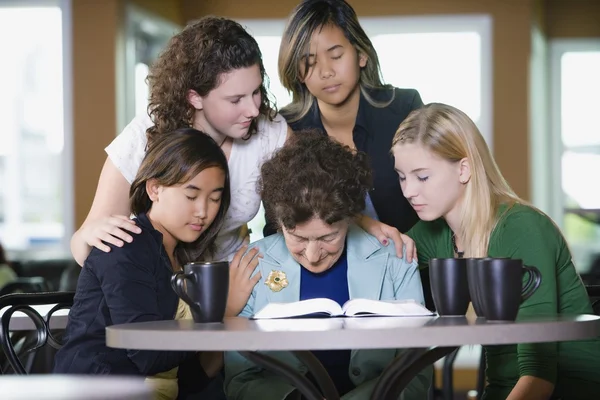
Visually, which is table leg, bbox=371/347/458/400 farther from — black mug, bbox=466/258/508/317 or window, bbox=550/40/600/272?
window, bbox=550/40/600/272

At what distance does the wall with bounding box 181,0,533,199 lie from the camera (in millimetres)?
6789

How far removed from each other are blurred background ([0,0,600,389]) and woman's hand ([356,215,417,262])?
435 cm

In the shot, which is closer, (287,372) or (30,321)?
(287,372)

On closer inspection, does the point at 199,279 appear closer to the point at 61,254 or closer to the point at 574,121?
the point at 61,254

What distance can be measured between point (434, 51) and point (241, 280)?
5.49 m

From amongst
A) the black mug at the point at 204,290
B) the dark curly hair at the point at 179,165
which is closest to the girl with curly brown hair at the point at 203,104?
the dark curly hair at the point at 179,165

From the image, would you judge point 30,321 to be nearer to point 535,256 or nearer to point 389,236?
point 389,236

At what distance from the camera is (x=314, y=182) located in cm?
186

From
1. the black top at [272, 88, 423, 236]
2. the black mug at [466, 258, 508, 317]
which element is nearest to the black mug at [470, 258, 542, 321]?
the black mug at [466, 258, 508, 317]

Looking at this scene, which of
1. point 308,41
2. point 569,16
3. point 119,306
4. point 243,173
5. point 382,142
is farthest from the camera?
point 569,16

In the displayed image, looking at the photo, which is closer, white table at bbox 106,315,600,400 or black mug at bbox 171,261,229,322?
white table at bbox 106,315,600,400

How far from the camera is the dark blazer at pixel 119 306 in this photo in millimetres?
1634

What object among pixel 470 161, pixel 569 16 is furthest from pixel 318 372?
pixel 569 16

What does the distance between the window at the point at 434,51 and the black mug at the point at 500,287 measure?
5.66m
